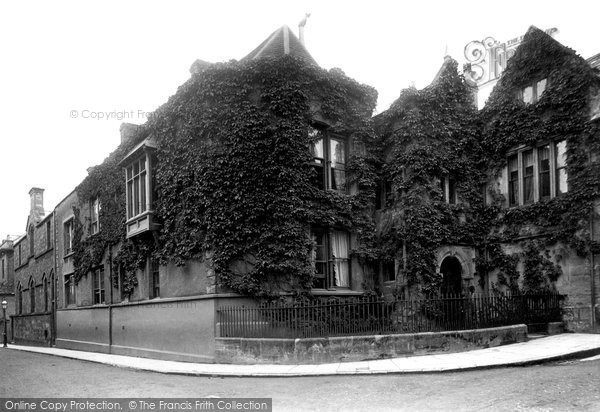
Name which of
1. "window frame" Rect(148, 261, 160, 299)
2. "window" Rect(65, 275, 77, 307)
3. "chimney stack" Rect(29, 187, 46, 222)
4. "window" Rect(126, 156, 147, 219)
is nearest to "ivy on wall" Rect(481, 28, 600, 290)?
"window frame" Rect(148, 261, 160, 299)

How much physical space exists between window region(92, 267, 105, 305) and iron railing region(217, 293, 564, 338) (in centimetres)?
1213

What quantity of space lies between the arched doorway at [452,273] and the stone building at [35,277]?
23915 mm

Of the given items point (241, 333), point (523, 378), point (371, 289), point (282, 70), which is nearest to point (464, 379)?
point (523, 378)

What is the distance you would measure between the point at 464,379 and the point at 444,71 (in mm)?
13041

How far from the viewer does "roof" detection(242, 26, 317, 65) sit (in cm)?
1972

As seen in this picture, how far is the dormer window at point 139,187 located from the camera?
19453 mm

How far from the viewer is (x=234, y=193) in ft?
54.4

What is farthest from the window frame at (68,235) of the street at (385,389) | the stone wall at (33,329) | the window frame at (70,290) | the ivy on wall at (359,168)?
the street at (385,389)

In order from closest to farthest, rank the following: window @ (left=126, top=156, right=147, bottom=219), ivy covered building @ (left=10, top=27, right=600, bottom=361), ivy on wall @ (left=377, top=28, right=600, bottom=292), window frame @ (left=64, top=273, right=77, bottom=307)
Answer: ivy covered building @ (left=10, top=27, right=600, bottom=361)
ivy on wall @ (left=377, top=28, right=600, bottom=292)
window @ (left=126, top=156, right=147, bottom=219)
window frame @ (left=64, top=273, right=77, bottom=307)

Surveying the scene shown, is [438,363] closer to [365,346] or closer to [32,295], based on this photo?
[365,346]

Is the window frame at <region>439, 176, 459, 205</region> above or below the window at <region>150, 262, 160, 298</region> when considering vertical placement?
above

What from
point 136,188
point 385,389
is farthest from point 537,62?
point 136,188

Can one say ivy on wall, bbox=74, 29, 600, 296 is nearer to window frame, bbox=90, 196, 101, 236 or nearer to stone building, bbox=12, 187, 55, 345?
window frame, bbox=90, 196, 101, 236

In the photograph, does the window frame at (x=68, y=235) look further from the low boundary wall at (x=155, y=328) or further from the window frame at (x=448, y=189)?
the window frame at (x=448, y=189)
